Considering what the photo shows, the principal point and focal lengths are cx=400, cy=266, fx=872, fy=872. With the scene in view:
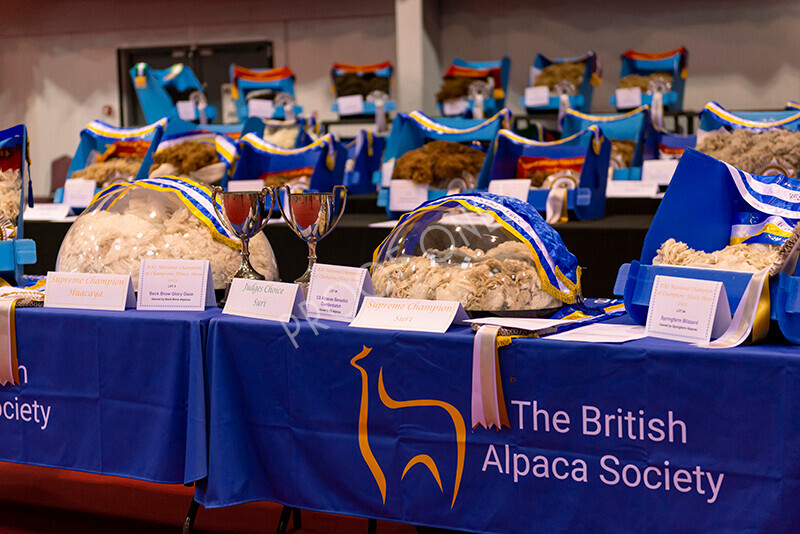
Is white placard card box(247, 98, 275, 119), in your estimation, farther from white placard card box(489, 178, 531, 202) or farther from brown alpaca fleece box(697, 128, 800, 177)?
brown alpaca fleece box(697, 128, 800, 177)

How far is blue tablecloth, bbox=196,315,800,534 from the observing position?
4.06 ft

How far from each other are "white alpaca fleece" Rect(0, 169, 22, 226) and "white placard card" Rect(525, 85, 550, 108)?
16.8 feet

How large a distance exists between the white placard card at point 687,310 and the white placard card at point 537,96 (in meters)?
5.60

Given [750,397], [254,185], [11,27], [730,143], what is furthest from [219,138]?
[11,27]

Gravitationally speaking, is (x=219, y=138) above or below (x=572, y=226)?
above

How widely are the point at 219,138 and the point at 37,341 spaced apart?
222cm

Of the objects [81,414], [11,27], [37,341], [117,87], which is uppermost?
[11,27]

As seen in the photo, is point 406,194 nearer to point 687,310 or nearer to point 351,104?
point 687,310

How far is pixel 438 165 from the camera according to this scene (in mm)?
3342

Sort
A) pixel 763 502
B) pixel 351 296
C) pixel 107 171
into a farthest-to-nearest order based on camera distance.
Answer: pixel 107 171, pixel 351 296, pixel 763 502

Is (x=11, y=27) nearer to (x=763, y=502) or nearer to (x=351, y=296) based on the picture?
(x=351, y=296)

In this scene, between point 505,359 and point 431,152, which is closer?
point 505,359

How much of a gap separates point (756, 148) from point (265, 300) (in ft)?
6.83

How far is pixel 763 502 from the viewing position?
1227 mm
